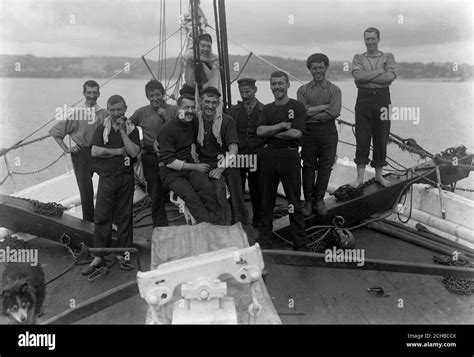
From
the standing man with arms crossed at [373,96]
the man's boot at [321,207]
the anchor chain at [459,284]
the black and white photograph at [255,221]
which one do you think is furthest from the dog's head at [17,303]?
the standing man with arms crossed at [373,96]

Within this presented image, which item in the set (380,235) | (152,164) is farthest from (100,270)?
(380,235)

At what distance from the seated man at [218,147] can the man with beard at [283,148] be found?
312 mm

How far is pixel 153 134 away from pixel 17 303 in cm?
251

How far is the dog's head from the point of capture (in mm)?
2437

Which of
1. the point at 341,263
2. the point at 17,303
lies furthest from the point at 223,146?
the point at 17,303

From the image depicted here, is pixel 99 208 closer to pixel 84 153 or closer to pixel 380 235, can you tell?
pixel 84 153

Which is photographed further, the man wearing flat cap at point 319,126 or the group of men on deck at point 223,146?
the man wearing flat cap at point 319,126

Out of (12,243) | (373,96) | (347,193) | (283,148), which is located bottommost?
(12,243)

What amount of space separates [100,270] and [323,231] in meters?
2.18

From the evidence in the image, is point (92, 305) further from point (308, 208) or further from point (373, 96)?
point (373, 96)

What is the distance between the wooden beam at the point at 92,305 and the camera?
7.04ft

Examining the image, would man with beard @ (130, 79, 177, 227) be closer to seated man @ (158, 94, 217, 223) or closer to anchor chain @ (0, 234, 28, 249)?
seated man @ (158, 94, 217, 223)

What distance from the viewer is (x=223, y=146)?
13.8ft

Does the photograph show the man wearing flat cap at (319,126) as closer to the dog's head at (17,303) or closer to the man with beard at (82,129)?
the man with beard at (82,129)
